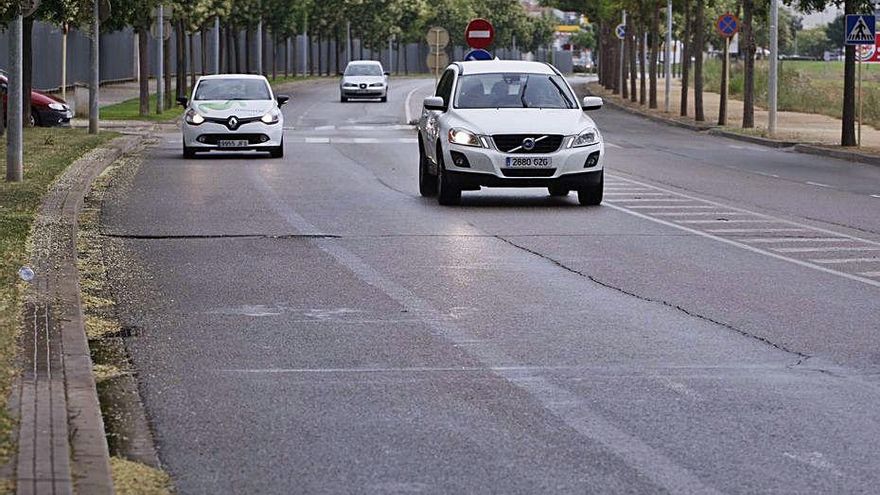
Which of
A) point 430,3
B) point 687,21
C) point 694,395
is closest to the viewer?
point 694,395

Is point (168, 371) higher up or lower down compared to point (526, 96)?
lower down

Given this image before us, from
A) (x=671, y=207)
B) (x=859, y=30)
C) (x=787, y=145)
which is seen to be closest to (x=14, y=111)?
(x=671, y=207)

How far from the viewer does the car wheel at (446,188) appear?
2062 cm

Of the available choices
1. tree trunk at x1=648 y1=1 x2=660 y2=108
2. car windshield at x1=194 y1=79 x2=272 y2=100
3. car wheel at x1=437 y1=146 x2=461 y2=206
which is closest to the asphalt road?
car wheel at x1=437 y1=146 x2=461 y2=206

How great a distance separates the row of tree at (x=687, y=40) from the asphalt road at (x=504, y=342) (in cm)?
1605

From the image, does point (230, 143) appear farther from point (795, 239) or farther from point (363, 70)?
point (363, 70)

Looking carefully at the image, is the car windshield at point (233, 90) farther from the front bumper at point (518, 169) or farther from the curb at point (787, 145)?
the front bumper at point (518, 169)

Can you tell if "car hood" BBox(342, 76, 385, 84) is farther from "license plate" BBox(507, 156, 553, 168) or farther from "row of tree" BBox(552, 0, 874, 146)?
"license plate" BBox(507, 156, 553, 168)

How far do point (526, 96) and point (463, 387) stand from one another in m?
12.9

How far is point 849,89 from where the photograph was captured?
120ft

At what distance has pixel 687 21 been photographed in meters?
55.9

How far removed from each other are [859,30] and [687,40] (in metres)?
19.6

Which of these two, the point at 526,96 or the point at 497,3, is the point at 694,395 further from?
the point at 497,3

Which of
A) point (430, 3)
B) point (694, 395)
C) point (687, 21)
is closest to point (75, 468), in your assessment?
point (694, 395)
